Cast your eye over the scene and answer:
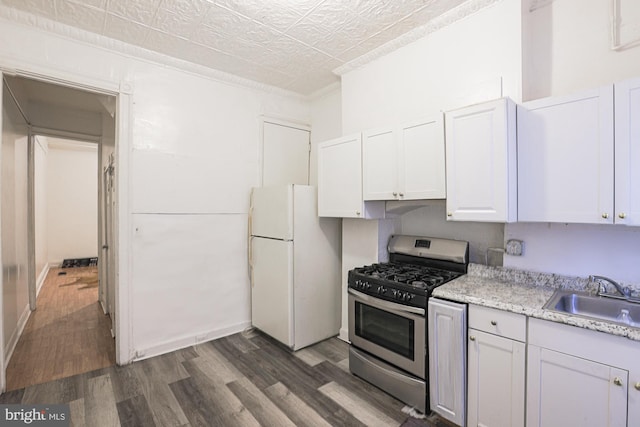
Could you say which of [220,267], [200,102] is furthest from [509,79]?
[220,267]

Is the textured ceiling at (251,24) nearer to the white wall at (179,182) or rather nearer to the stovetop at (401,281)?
the white wall at (179,182)

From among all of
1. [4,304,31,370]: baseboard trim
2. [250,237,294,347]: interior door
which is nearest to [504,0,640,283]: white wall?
[250,237,294,347]: interior door

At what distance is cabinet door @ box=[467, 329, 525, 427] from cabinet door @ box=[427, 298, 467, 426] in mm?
50

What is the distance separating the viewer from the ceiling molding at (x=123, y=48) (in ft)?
7.41

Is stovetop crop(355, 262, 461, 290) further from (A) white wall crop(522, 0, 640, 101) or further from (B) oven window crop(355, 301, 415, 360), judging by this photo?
(A) white wall crop(522, 0, 640, 101)

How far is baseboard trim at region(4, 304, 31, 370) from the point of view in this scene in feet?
8.85

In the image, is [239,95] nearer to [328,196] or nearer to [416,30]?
[328,196]

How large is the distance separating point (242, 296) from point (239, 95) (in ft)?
7.59

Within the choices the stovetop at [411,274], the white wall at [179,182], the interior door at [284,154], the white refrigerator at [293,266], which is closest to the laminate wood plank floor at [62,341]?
the white wall at [179,182]

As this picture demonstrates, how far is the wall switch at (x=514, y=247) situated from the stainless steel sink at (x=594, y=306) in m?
0.33

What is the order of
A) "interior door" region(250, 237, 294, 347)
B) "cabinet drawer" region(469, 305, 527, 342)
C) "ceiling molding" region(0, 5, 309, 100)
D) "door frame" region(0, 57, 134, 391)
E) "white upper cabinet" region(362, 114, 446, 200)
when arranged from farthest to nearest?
"interior door" region(250, 237, 294, 347) → "door frame" region(0, 57, 134, 391) → "ceiling molding" region(0, 5, 309, 100) → "white upper cabinet" region(362, 114, 446, 200) → "cabinet drawer" region(469, 305, 527, 342)

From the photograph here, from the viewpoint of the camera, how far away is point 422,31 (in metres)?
2.46

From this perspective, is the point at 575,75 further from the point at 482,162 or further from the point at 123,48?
the point at 123,48

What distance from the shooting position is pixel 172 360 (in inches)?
110
